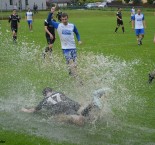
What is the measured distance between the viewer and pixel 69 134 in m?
8.90

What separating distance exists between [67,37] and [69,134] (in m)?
6.15

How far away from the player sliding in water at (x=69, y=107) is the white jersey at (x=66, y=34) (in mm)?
4569

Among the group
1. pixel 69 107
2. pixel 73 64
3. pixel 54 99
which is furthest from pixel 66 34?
pixel 69 107

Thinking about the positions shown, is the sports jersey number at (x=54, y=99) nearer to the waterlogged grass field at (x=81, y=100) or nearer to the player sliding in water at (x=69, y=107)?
the player sliding in water at (x=69, y=107)

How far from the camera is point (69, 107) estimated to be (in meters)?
9.68

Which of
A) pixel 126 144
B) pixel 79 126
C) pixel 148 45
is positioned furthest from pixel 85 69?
pixel 148 45

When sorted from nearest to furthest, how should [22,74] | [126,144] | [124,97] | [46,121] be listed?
[126,144], [46,121], [124,97], [22,74]

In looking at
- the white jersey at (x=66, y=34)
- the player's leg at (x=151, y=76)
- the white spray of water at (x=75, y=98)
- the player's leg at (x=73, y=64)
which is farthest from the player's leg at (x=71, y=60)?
the player's leg at (x=151, y=76)

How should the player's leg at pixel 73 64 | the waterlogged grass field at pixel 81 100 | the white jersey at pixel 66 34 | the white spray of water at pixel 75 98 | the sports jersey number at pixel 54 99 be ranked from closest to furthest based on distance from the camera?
the waterlogged grass field at pixel 81 100
the white spray of water at pixel 75 98
the sports jersey number at pixel 54 99
the player's leg at pixel 73 64
the white jersey at pixel 66 34

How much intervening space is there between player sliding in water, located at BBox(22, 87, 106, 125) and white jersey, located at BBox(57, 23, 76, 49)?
15.0ft

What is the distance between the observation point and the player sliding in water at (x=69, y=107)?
945cm

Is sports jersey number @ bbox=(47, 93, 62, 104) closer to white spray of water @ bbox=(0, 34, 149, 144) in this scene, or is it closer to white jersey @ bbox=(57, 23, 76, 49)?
white spray of water @ bbox=(0, 34, 149, 144)

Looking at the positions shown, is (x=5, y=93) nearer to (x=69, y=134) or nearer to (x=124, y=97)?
(x=124, y=97)

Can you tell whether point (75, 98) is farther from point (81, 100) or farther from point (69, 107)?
point (69, 107)
